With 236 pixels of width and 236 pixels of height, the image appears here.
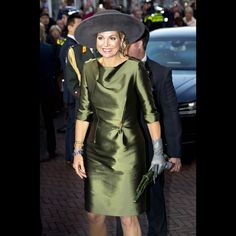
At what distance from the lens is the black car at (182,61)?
9.09 meters

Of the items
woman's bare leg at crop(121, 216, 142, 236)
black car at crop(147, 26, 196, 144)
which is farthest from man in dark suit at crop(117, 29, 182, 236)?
black car at crop(147, 26, 196, 144)

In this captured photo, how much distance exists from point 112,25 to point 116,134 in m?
0.73

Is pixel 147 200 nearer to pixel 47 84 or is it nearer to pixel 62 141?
pixel 47 84

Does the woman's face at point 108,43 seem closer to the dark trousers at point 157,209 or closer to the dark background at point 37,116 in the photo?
the dark background at point 37,116

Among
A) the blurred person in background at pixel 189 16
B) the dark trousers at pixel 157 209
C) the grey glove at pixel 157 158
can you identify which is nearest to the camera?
the grey glove at pixel 157 158

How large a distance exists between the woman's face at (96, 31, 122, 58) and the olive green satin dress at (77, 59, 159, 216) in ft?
0.31

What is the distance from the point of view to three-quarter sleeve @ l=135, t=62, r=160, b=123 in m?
4.57

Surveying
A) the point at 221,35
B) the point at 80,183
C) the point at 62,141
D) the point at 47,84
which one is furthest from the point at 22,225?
the point at 62,141

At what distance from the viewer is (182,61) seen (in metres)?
10.4

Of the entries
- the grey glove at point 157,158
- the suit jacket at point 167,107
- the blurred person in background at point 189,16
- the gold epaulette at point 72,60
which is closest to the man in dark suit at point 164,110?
the suit jacket at point 167,107

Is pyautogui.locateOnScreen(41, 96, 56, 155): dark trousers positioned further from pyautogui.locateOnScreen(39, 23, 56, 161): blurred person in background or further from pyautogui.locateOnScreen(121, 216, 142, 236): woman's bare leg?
pyautogui.locateOnScreen(121, 216, 142, 236): woman's bare leg

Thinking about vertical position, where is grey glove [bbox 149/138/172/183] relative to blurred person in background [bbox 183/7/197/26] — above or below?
below

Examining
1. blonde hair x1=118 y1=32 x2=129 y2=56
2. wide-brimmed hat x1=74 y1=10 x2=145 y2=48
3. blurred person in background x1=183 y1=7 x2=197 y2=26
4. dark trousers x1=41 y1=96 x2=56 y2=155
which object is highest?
wide-brimmed hat x1=74 y1=10 x2=145 y2=48

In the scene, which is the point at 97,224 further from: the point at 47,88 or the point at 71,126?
the point at 47,88
